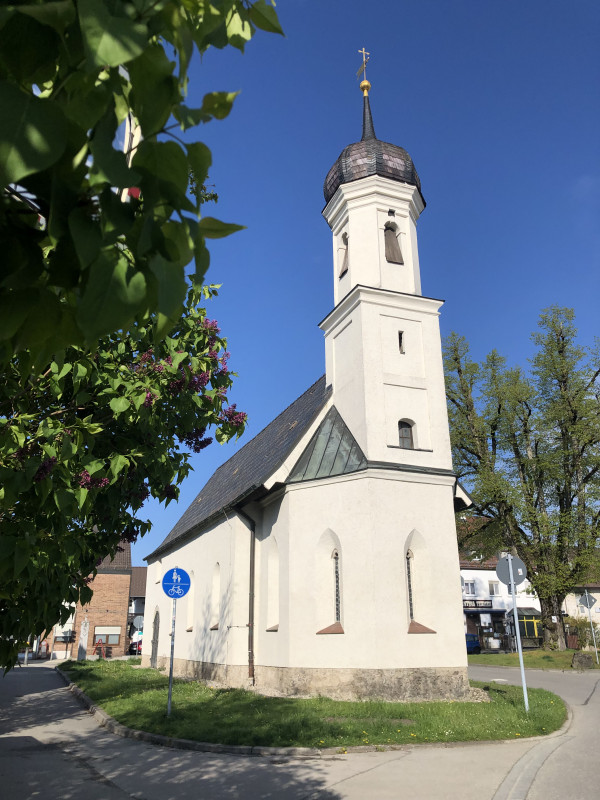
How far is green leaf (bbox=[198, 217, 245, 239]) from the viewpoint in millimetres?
1411

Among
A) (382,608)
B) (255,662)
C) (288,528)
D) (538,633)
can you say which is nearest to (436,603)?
(382,608)

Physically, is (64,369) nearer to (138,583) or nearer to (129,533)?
(129,533)

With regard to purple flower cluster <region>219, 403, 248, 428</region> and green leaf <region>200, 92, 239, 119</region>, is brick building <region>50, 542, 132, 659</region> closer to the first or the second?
purple flower cluster <region>219, 403, 248, 428</region>

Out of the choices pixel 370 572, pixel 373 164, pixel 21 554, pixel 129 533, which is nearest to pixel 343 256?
pixel 373 164

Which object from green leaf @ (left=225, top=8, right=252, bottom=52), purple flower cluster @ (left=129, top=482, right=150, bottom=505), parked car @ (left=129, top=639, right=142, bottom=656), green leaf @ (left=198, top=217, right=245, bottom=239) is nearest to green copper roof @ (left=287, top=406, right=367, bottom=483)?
purple flower cluster @ (left=129, top=482, right=150, bottom=505)

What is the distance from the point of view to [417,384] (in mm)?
18484

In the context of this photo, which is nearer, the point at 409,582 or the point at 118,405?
the point at 118,405

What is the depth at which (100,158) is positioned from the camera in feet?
3.79

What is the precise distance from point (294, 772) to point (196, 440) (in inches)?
184

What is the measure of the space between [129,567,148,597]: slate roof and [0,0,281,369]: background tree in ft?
206

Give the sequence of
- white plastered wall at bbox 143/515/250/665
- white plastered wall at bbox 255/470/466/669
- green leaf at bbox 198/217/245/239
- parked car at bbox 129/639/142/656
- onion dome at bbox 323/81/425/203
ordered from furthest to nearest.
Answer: parked car at bbox 129/639/142/656 < onion dome at bbox 323/81/425/203 < white plastered wall at bbox 143/515/250/665 < white plastered wall at bbox 255/470/466/669 < green leaf at bbox 198/217/245/239

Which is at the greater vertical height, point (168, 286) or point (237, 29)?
point (237, 29)

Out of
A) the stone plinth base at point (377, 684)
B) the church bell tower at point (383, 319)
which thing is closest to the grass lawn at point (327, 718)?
the stone plinth base at point (377, 684)

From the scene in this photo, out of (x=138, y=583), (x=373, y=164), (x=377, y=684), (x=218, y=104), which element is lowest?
(x=377, y=684)
